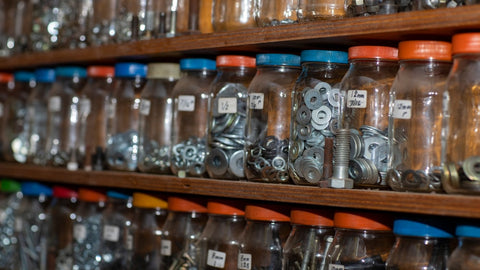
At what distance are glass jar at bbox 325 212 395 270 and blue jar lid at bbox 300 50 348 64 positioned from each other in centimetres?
32

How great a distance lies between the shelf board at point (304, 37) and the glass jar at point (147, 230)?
385 millimetres

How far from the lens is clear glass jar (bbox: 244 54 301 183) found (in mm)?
1625

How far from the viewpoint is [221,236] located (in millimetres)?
1808

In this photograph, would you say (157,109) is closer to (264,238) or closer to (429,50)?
(264,238)

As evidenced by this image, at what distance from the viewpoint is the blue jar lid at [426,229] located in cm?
137

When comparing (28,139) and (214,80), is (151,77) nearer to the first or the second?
(214,80)

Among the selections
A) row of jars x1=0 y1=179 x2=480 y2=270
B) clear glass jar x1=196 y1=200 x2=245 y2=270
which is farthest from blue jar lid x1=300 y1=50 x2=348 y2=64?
clear glass jar x1=196 y1=200 x2=245 y2=270

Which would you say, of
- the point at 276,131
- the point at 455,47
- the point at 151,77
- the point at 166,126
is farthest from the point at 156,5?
the point at 455,47

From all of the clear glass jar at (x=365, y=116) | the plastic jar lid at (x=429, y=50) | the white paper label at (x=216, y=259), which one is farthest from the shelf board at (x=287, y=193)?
the plastic jar lid at (x=429, y=50)

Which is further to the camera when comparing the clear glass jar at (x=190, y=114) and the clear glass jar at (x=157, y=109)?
the clear glass jar at (x=157, y=109)

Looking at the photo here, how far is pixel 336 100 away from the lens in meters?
1.55

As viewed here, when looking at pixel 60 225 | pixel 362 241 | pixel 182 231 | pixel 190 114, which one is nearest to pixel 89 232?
pixel 60 225

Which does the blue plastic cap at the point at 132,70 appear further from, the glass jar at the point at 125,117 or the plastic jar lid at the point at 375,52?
the plastic jar lid at the point at 375,52

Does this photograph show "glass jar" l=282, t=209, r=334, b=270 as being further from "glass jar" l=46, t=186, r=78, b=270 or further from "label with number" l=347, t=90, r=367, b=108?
"glass jar" l=46, t=186, r=78, b=270
